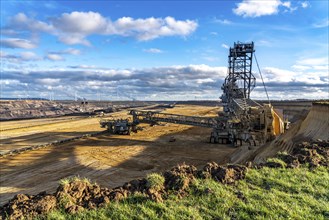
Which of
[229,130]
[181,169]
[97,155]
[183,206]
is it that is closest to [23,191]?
[97,155]

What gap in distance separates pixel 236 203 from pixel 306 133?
15200mm

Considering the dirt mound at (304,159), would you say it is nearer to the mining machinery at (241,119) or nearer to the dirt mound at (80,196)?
the dirt mound at (80,196)

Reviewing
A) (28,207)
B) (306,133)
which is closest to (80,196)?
(28,207)

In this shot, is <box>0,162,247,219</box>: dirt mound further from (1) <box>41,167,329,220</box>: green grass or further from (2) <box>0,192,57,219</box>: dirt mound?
(1) <box>41,167,329,220</box>: green grass

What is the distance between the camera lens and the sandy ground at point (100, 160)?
19.0 m

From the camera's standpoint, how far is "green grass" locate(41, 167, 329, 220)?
6.76 metres

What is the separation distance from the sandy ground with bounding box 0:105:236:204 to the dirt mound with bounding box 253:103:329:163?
181 inches

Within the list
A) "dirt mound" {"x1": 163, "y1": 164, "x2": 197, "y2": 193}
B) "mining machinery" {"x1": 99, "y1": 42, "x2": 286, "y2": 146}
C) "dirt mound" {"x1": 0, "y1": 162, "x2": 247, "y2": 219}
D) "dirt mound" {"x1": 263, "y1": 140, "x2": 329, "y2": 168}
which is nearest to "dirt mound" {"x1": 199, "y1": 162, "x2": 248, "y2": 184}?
"dirt mound" {"x1": 0, "y1": 162, "x2": 247, "y2": 219}

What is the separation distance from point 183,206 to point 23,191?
13.3 m

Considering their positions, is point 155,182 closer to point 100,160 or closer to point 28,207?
point 28,207

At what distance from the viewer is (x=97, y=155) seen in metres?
26.7

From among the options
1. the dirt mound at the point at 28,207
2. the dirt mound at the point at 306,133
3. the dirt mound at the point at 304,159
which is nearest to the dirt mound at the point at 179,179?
the dirt mound at the point at 28,207

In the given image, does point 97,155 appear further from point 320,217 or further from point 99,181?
point 320,217

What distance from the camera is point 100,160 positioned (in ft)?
80.5
